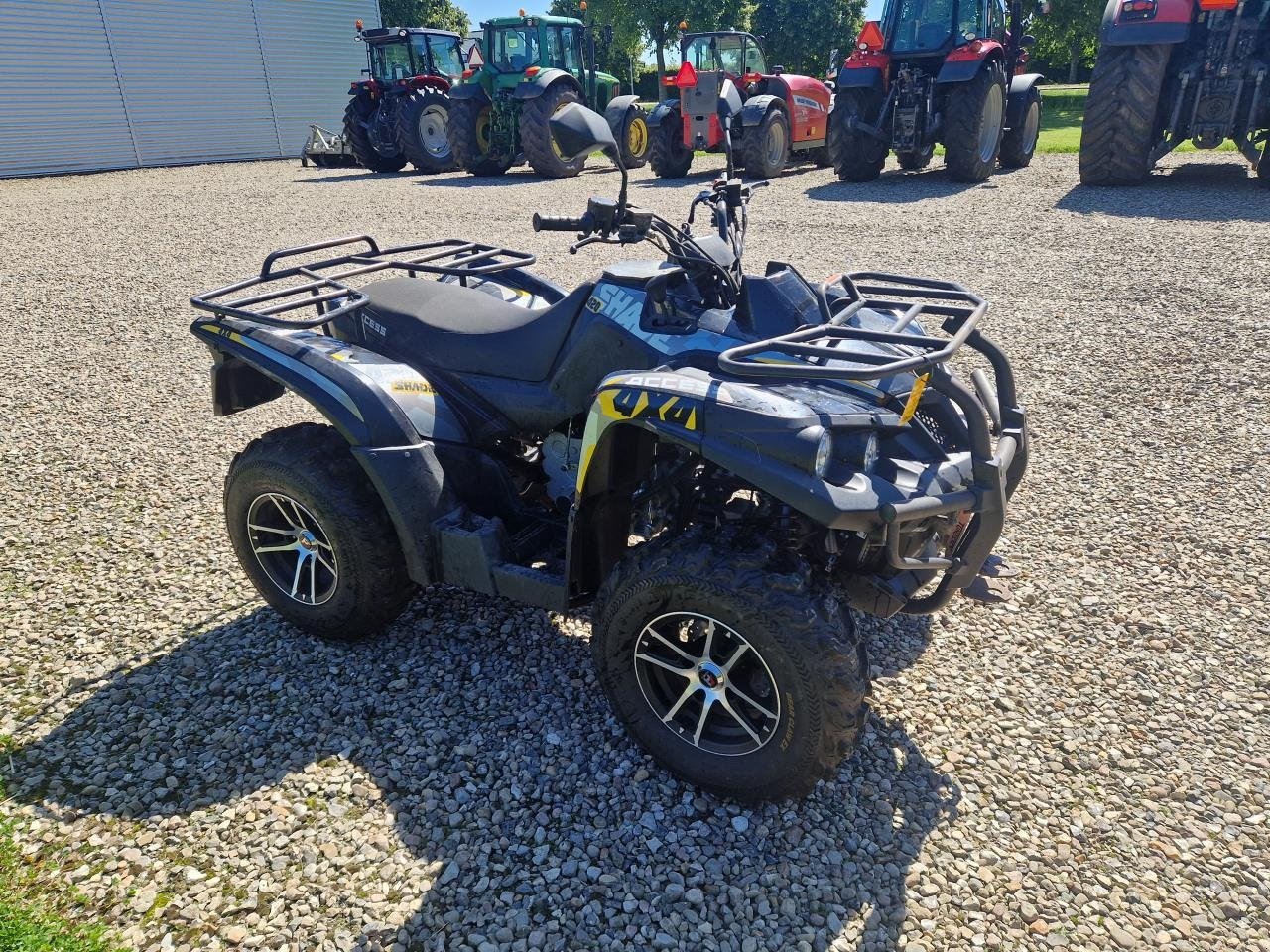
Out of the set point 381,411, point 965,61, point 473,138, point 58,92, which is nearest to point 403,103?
point 473,138

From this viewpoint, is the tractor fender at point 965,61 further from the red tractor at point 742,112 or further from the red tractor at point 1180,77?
the red tractor at point 742,112

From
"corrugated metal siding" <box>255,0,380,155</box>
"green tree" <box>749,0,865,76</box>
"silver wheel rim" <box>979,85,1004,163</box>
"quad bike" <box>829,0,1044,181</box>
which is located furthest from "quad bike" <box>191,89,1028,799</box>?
"green tree" <box>749,0,865,76</box>

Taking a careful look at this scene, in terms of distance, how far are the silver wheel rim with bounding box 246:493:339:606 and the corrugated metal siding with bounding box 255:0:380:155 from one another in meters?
25.4

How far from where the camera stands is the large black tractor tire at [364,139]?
18.1 meters

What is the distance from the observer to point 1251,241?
27.1ft

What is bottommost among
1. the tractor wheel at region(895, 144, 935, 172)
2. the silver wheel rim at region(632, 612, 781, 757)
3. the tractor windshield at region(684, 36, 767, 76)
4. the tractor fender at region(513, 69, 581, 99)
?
the silver wheel rim at region(632, 612, 781, 757)

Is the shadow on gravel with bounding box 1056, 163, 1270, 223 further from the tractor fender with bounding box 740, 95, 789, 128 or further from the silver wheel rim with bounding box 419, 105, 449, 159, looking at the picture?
the silver wheel rim with bounding box 419, 105, 449, 159

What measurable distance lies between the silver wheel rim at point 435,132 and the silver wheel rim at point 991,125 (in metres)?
10.2

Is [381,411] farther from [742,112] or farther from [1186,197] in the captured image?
[742,112]

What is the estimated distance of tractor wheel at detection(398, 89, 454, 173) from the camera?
1717 cm

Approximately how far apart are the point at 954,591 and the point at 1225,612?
151 cm

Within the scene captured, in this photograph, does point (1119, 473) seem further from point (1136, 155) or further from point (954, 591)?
point (1136, 155)

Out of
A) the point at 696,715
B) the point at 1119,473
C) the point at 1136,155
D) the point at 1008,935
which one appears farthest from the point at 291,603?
the point at 1136,155

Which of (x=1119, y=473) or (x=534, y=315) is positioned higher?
(x=534, y=315)
